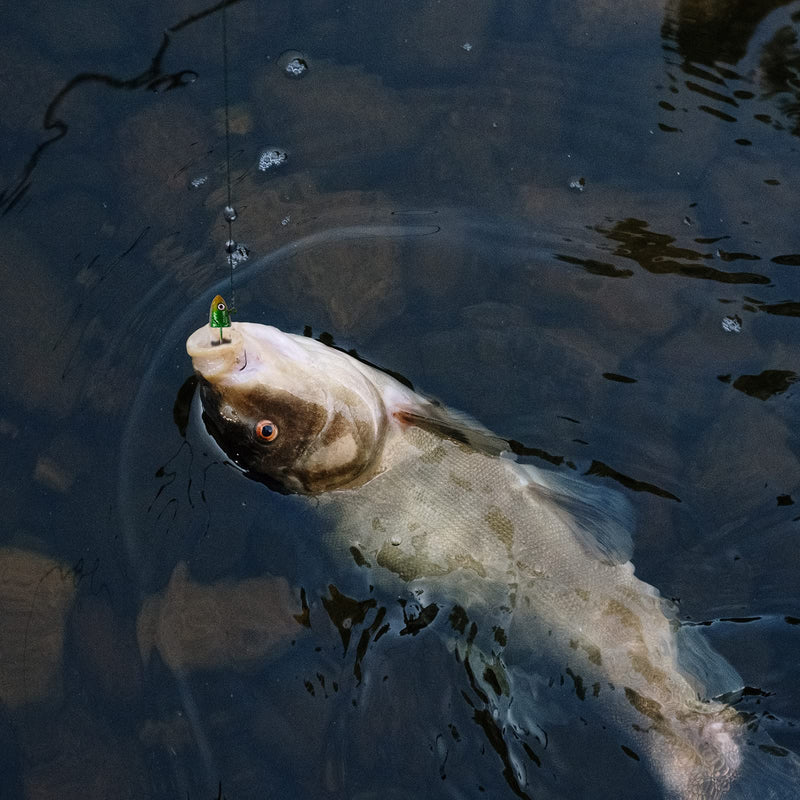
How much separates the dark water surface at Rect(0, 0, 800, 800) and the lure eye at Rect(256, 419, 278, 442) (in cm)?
57

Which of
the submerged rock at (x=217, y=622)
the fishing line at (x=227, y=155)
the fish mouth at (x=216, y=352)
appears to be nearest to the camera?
the fish mouth at (x=216, y=352)

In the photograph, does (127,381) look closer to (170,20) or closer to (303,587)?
(303,587)

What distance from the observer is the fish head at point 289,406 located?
3.83m

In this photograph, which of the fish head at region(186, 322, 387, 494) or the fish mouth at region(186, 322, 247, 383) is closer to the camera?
the fish mouth at region(186, 322, 247, 383)

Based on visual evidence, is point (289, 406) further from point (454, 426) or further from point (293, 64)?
point (293, 64)

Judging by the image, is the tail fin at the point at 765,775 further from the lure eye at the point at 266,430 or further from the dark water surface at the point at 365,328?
the lure eye at the point at 266,430

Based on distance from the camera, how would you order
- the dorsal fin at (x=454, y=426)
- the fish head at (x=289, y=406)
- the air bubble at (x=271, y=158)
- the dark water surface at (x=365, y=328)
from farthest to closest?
the air bubble at (x=271, y=158) < the dark water surface at (x=365, y=328) < the dorsal fin at (x=454, y=426) < the fish head at (x=289, y=406)

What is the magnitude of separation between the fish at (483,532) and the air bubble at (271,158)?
130 cm

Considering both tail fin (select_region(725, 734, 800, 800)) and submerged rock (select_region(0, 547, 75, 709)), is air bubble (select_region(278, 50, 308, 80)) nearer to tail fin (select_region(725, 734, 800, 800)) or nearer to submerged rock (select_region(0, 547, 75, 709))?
submerged rock (select_region(0, 547, 75, 709))

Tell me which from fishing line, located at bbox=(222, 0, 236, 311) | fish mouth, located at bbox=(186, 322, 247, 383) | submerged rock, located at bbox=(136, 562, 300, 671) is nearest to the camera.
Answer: fish mouth, located at bbox=(186, 322, 247, 383)

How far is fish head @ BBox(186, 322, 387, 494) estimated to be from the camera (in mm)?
3826

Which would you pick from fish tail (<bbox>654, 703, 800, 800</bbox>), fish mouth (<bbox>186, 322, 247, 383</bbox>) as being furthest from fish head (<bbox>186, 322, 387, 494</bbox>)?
fish tail (<bbox>654, 703, 800, 800</bbox>)

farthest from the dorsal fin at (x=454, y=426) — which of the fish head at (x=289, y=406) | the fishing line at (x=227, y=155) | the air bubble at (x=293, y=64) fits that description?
the air bubble at (x=293, y=64)

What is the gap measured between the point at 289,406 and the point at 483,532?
0.97 meters
